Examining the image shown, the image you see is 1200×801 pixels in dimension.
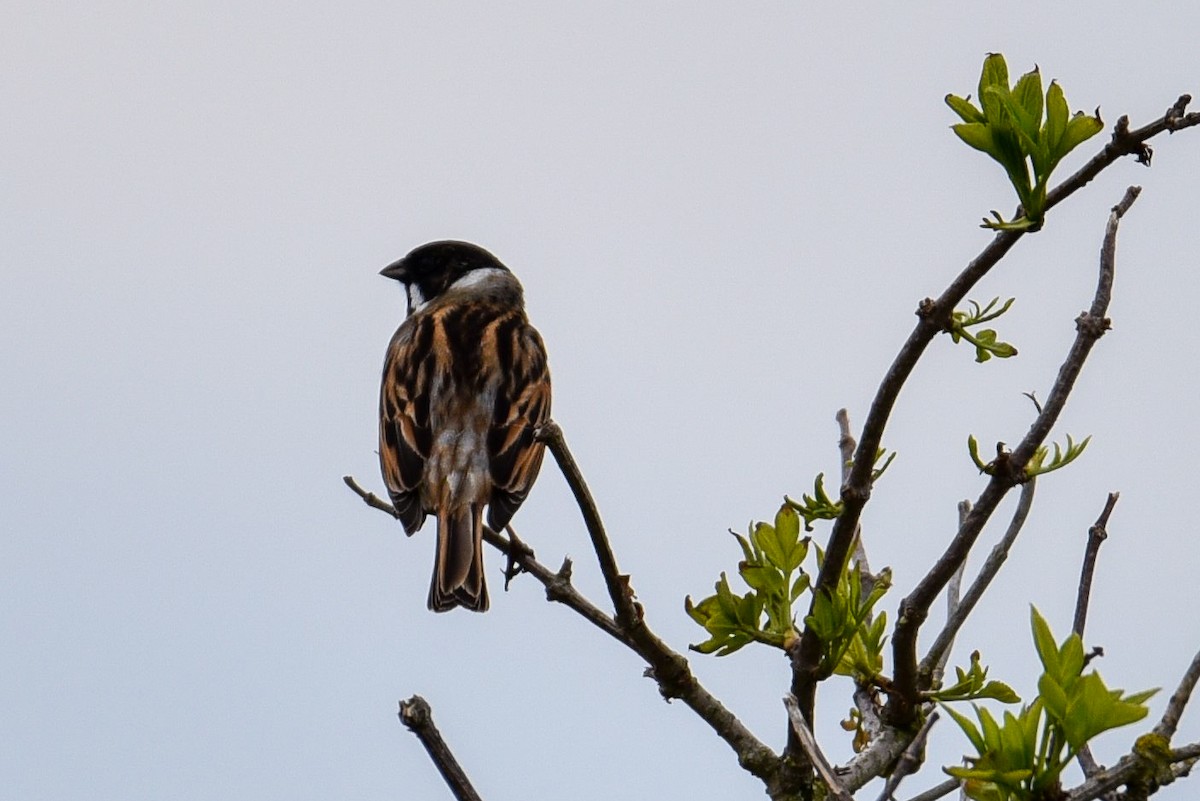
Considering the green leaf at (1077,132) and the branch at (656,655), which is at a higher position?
the green leaf at (1077,132)

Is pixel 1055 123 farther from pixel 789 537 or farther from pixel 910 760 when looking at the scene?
pixel 910 760

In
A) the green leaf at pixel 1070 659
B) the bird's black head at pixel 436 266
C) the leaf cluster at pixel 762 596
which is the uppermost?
the bird's black head at pixel 436 266

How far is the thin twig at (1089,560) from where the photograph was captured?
2.78 metres

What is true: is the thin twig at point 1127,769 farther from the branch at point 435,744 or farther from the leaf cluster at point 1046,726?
the branch at point 435,744

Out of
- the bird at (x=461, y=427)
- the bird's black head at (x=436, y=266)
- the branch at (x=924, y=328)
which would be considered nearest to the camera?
the branch at (x=924, y=328)

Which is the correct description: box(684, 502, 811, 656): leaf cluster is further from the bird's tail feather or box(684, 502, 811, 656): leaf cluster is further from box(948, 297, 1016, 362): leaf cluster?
the bird's tail feather

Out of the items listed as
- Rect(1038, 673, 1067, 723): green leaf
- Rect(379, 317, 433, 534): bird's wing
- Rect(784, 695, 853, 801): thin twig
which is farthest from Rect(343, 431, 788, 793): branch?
Rect(379, 317, 433, 534): bird's wing

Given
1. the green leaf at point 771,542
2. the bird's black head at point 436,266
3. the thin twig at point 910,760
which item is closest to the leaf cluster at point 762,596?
the green leaf at point 771,542

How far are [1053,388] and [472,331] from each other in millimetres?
4145

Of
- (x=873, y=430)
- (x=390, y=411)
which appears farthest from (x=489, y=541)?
(x=873, y=430)

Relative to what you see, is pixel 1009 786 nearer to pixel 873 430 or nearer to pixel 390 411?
pixel 873 430

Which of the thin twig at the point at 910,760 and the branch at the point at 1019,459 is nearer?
the thin twig at the point at 910,760

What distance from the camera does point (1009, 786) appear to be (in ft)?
7.92

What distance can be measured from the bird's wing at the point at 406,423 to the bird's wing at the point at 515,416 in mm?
252
